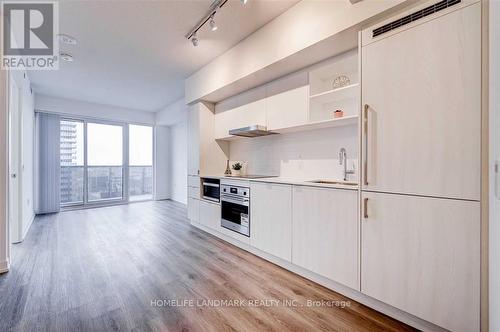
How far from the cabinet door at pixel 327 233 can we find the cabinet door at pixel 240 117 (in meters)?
1.43

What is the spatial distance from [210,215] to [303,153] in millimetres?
1868

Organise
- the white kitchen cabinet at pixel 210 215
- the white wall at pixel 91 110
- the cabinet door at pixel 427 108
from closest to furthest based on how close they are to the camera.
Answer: the cabinet door at pixel 427 108
the white kitchen cabinet at pixel 210 215
the white wall at pixel 91 110

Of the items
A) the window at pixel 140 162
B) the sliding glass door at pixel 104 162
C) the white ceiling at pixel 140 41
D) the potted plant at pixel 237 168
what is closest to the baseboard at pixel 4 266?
the white ceiling at pixel 140 41

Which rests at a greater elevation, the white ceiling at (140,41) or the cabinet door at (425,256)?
the white ceiling at (140,41)

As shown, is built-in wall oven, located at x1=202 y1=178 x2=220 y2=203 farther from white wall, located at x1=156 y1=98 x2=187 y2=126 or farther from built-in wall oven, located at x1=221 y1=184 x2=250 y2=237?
white wall, located at x1=156 y1=98 x2=187 y2=126

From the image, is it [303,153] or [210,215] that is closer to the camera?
[303,153]

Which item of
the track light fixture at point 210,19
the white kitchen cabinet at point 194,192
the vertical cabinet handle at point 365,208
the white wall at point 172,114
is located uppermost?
the track light fixture at point 210,19

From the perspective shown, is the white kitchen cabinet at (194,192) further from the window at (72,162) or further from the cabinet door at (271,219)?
the window at (72,162)

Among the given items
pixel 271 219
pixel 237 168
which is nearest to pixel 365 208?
pixel 271 219

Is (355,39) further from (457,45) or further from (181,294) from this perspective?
(181,294)

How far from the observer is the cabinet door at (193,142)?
4154 millimetres

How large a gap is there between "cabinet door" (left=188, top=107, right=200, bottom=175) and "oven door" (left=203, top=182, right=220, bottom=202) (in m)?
0.34
